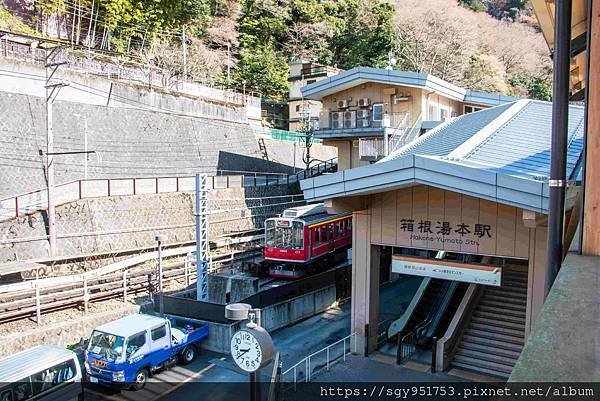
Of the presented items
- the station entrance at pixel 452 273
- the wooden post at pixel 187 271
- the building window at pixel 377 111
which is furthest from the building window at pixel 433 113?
the wooden post at pixel 187 271

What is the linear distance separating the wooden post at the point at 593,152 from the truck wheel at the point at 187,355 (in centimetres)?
1117

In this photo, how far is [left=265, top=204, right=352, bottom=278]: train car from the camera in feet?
61.6

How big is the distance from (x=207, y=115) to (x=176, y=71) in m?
6.99

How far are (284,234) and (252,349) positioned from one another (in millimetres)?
14046

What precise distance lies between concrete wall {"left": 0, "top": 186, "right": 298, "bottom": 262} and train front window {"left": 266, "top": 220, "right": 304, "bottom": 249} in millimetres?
2084

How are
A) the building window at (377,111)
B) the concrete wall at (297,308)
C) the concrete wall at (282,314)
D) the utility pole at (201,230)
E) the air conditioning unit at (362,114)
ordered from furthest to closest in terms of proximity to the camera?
1. the air conditioning unit at (362,114)
2. the building window at (377,111)
3. the utility pole at (201,230)
4. the concrete wall at (297,308)
5. the concrete wall at (282,314)

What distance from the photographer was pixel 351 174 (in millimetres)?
9609

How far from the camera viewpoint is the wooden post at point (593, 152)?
3732 millimetres

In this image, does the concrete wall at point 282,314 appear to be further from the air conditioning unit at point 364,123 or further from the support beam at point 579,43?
the support beam at point 579,43

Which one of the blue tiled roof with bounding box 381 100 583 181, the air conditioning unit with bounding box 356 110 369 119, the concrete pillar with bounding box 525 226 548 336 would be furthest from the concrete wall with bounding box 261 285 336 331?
the air conditioning unit with bounding box 356 110 369 119

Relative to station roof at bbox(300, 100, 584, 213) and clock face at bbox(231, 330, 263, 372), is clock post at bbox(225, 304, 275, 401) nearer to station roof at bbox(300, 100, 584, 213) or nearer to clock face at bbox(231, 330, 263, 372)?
clock face at bbox(231, 330, 263, 372)

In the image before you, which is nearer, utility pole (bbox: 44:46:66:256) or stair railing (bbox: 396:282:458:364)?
stair railing (bbox: 396:282:458:364)

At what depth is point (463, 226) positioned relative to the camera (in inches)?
378

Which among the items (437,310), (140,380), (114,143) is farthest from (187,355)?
(114,143)
